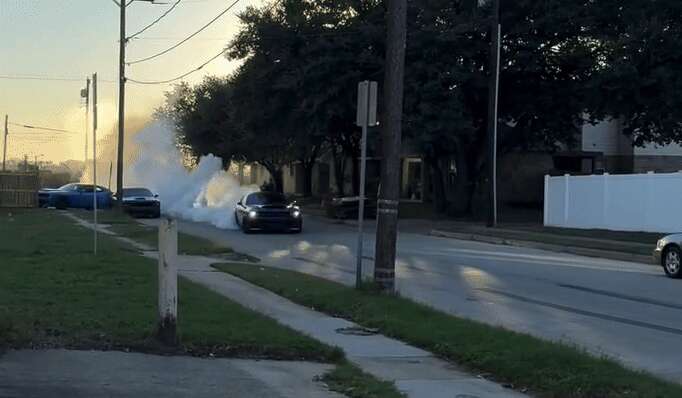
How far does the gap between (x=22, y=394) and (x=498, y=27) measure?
27037 millimetres

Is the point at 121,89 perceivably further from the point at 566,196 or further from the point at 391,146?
the point at 391,146

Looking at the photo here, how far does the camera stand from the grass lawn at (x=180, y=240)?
800 inches

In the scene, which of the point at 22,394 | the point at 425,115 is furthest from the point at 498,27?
the point at 22,394

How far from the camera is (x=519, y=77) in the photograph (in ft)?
119

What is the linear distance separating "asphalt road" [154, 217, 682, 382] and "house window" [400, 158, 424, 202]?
95.3 ft

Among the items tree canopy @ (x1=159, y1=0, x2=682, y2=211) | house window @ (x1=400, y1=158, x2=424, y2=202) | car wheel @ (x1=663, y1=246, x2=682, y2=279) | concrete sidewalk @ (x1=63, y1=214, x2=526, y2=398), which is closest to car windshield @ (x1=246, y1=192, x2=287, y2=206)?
tree canopy @ (x1=159, y1=0, x2=682, y2=211)

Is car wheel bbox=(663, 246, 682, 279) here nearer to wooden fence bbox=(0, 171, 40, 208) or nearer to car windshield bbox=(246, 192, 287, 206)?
car windshield bbox=(246, 192, 287, 206)

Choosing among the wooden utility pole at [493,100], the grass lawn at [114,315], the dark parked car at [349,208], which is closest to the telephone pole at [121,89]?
the dark parked car at [349,208]

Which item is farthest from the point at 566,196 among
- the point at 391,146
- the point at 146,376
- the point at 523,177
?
the point at 146,376

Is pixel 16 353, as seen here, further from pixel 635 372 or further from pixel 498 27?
pixel 498 27

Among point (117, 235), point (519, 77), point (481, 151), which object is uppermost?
point (519, 77)

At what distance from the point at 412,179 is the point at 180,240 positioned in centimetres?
3513

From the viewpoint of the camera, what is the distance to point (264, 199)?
29812 mm

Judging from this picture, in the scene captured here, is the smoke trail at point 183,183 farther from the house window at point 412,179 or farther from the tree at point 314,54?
the house window at point 412,179
